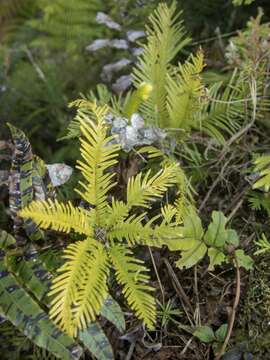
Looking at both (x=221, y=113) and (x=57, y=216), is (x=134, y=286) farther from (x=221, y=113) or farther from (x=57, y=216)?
(x=221, y=113)

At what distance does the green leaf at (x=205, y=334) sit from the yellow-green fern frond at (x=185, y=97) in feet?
2.09

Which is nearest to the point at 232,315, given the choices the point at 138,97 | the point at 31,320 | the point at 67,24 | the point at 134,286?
the point at 134,286

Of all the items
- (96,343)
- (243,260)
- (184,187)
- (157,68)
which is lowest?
(96,343)

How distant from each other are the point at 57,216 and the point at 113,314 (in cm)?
30

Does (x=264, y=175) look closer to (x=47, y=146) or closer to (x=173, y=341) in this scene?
(x=173, y=341)

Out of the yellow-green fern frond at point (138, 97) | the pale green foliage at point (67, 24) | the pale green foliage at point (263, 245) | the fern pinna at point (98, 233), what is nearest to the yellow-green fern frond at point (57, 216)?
the fern pinna at point (98, 233)

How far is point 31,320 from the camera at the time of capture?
4.06ft

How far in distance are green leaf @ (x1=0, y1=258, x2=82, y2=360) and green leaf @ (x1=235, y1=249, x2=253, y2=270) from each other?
0.48 metres

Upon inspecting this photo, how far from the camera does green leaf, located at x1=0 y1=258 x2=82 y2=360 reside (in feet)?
3.95

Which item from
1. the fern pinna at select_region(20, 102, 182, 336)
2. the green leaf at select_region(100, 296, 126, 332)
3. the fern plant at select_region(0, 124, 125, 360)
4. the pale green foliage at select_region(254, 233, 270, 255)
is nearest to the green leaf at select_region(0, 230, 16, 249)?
the fern plant at select_region(0, 124, 125, 360)

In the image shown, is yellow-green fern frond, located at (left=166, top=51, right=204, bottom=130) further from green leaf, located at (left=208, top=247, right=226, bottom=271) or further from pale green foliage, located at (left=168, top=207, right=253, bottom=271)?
green leaf, located at (left=208, top=247, right=226, bottom=271)

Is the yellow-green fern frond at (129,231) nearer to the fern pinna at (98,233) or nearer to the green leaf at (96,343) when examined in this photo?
the fern pinna at (98,233)

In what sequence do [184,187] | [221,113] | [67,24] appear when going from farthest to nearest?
[67,24] < [221,113] < [184,187]

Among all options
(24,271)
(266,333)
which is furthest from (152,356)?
(24,271)
